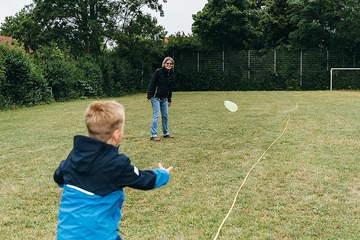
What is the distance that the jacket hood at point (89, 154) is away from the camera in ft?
8.07

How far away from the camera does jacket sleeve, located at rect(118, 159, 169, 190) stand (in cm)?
253

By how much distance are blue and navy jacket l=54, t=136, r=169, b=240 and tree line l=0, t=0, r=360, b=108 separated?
20.2 meters

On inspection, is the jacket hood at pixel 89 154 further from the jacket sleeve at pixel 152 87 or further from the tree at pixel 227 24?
the tree at pixel 227 24

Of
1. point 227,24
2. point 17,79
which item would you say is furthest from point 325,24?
point 17,79

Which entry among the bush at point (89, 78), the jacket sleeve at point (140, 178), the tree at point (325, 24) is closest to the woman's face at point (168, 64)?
the jacket sleeve at point (140, 178)

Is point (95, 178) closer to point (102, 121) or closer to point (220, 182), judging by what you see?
point (102, 121)

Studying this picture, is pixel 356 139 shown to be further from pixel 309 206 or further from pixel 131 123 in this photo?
pixel 131 123

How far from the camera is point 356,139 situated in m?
8.61

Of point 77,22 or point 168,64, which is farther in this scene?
point 77,22

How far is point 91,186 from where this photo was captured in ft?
8.15

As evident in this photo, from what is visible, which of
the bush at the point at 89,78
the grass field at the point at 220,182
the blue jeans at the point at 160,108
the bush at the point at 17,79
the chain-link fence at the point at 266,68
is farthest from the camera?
the chain-link fence at the point at 266,68

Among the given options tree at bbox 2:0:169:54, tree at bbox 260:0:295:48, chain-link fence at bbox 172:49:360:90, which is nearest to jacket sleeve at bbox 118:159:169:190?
tree at bbox 2:0:169:54

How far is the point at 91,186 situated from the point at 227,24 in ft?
95.7

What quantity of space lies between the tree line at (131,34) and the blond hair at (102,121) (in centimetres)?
2019
